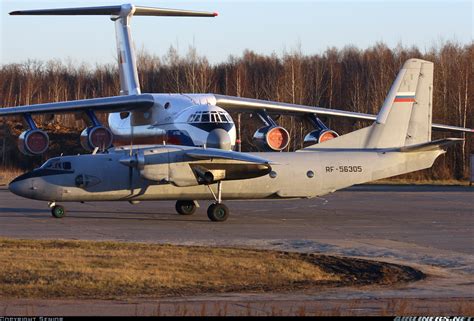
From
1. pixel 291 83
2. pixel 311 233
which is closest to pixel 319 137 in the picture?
pixel 311 233

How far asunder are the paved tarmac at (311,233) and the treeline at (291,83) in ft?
72.3

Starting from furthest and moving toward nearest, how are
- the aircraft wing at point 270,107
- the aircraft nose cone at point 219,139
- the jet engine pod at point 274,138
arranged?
the aircraft wing at point 270,107 < the jet engine pod at point 274,138 < the aircraft nose cone at point 219,139

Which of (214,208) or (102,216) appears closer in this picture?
(214,208)

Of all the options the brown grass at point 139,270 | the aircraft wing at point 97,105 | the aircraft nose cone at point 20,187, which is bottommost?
the brown grass at point 139,270

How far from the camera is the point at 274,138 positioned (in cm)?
3212

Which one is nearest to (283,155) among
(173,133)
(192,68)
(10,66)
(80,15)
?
(173,133)

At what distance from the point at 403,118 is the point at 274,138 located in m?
6.19

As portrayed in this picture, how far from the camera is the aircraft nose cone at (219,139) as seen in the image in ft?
93.8

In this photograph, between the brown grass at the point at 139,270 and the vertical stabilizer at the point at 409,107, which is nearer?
the brown grass at the point at 139,270

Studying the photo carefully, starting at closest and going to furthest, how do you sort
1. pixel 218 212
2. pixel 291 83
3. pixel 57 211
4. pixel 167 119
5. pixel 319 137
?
pixel 218 212
pixel 57 211
pixel 167 119
pixel 319 137
pixel 291 83

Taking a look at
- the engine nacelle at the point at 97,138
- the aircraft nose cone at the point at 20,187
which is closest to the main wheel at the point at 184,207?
the aircraft nose cone at the point at 20,187

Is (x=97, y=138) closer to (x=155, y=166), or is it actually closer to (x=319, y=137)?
(x=319, y=137)

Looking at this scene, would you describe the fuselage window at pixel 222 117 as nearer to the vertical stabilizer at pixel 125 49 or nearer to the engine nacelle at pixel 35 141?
the engine nacelle at pixel 35 141

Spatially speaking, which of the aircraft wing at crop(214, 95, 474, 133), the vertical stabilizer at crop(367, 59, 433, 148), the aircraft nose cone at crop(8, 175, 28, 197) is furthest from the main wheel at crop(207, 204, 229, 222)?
the aircraft wing at crop(214, 95, 474, 133)
